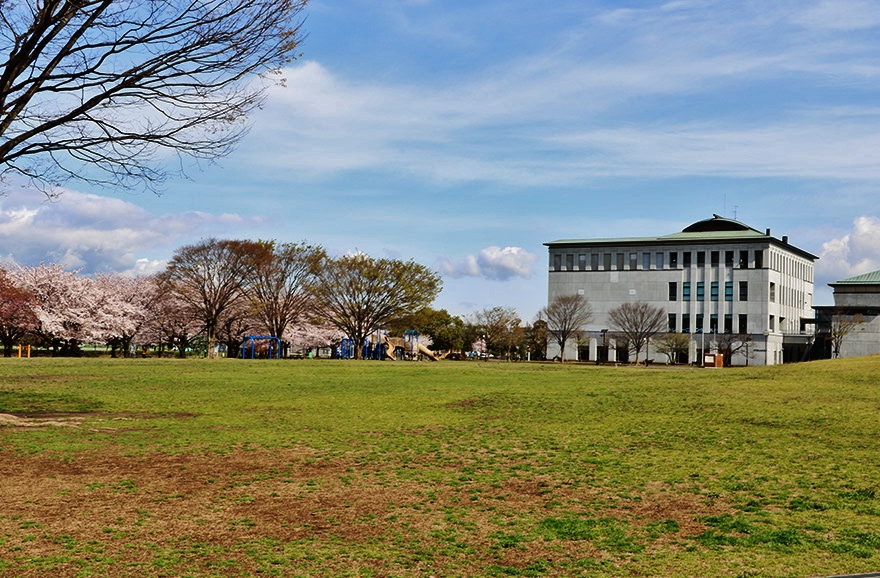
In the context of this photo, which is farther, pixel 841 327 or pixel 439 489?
pixel 841 327

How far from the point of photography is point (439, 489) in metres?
9.91

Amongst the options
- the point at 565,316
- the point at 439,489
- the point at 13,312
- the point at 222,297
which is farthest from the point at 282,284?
the point at 439,489

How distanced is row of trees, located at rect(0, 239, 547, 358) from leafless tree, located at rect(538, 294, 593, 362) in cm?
2773

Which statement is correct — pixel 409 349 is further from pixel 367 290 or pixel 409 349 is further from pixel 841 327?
pixel 841 327

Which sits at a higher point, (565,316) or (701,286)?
(701,286)

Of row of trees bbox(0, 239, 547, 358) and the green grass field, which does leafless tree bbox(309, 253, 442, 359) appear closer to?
row of trees bbox(0, 239, 547, 358)

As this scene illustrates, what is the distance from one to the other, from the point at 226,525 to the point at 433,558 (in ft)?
7.70

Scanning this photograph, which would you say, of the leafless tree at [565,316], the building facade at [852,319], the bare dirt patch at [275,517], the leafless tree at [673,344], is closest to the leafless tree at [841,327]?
the building facade at [852,319]

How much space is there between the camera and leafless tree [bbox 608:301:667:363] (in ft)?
316

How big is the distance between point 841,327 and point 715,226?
26797 mm

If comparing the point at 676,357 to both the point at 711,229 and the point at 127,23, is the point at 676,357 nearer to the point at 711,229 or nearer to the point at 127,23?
the point at 711,229

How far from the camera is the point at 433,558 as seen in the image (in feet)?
23.1

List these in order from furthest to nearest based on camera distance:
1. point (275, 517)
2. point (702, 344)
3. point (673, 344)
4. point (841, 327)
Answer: point (702, 344) → point (673, 344) → point (841, 327) → point (275, 517)

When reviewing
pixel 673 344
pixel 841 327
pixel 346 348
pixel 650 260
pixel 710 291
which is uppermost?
pixel 650 260
